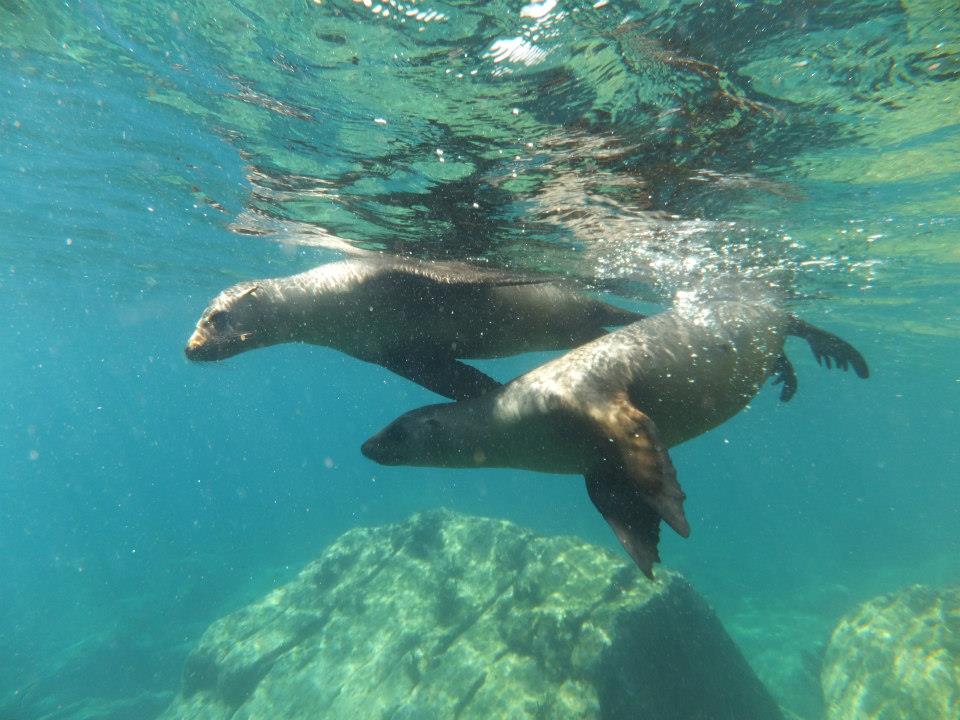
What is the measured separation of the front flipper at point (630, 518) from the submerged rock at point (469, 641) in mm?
5376

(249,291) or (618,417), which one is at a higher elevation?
(249,291)

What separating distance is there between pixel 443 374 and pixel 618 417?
196 cm

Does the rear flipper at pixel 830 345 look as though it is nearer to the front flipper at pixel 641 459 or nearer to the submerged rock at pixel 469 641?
the front flipper at pixel 641 459

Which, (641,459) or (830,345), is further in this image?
(830,345)

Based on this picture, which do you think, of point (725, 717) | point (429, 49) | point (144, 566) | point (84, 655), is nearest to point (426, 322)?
point (429, 49)

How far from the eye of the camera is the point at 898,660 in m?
8.92

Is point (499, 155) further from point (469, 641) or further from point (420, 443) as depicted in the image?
point (469, 641)

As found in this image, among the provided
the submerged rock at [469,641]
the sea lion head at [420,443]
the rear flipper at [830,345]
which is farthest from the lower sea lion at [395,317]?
the submerged rock at [469,641]

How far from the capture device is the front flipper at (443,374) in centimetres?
441

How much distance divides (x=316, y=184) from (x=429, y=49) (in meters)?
4.04

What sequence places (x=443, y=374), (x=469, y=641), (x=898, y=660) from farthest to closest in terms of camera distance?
1. (x=469, y=641)
2. (x=898, y=660)
3. (x=443, y=374)

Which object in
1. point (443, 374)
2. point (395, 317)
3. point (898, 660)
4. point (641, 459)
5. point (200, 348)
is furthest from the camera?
point (898, 660)

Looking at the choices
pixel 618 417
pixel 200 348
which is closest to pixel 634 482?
pixel 618 417

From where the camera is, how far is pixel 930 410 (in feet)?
188
